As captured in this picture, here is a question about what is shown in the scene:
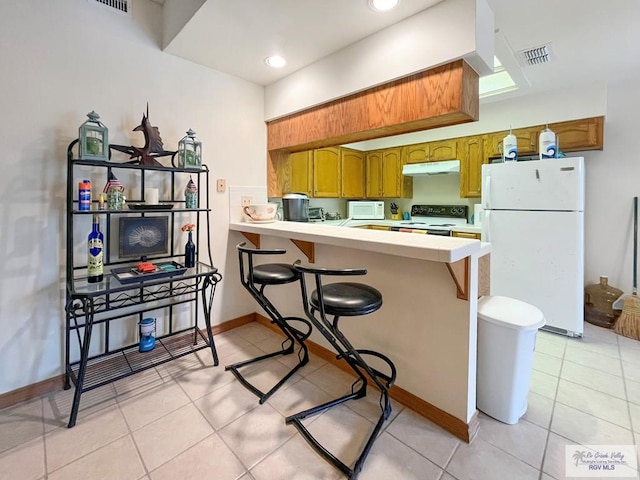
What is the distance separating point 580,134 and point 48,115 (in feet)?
14.8

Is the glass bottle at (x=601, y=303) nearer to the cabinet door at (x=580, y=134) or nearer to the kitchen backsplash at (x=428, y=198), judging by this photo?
the cabinet door at (x=580, y=134)

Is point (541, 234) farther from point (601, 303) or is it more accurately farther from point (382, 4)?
point (382, 4)

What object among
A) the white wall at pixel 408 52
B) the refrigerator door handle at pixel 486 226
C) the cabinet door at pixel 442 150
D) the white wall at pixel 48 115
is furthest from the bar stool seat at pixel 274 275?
the cabinet door at pixel 442 150

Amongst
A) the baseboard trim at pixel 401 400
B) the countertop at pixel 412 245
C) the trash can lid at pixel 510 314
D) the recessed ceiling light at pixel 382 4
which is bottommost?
the baseboard trim at pixel 401 400

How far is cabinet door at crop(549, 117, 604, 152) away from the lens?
2.94 metres

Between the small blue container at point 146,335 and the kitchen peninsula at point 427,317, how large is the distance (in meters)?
1.26

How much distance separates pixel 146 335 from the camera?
2.13 m

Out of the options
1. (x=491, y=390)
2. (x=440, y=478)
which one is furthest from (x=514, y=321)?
(x=440, y=478)

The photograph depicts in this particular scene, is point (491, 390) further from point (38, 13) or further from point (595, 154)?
point (38, 13)

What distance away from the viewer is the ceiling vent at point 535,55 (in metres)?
2.39

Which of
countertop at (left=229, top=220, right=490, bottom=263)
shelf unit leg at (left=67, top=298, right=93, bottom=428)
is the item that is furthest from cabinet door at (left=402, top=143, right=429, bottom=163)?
shelf unit leg at (left=67, top=298, right=93, bottom=428)

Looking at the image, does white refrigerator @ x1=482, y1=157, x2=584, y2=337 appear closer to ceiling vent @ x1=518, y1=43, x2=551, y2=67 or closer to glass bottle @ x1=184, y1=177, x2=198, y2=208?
ceiling vent @ x1=518, y1=43, x2=551, y2=67

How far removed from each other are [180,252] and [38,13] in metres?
1.68

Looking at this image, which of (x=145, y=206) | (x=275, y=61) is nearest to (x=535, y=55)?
(x=275, y=61)
